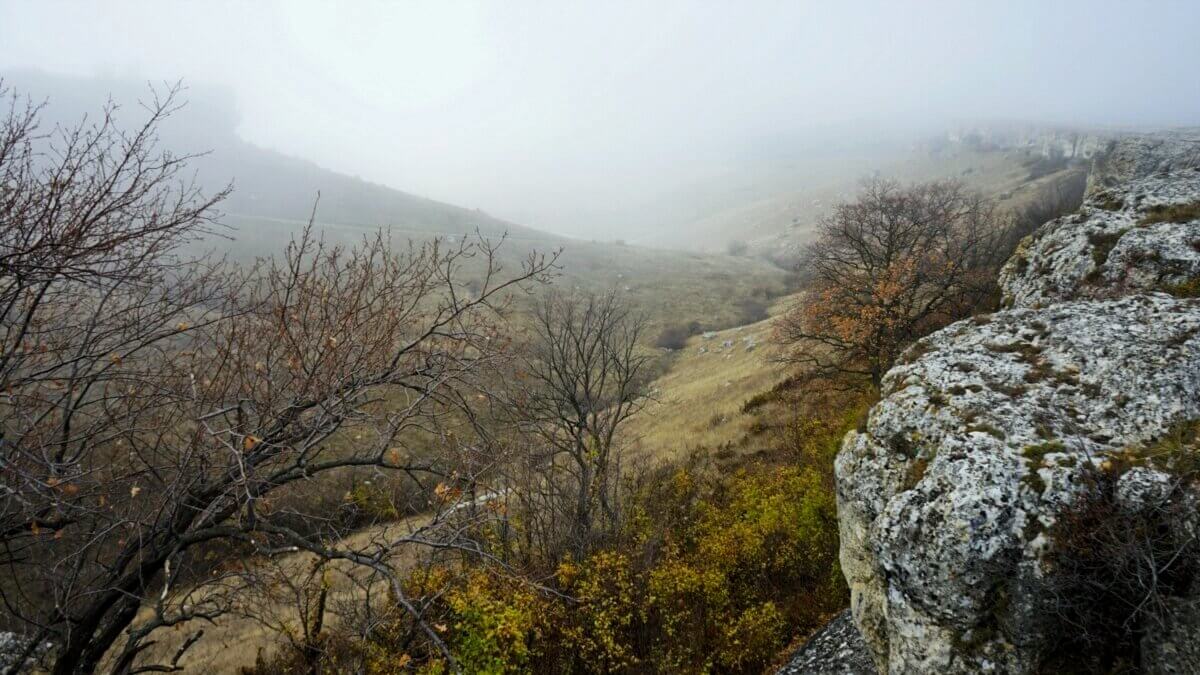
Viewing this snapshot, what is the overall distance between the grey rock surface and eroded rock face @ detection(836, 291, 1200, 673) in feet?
5.65

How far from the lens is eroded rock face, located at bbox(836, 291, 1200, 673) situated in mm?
4750

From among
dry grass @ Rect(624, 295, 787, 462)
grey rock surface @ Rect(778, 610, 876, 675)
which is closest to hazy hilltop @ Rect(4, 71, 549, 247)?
dry grass @ Rect(624, 295, 787, 462)

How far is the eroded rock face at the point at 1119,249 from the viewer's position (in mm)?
6898

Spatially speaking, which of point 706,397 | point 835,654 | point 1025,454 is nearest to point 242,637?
point 835,654

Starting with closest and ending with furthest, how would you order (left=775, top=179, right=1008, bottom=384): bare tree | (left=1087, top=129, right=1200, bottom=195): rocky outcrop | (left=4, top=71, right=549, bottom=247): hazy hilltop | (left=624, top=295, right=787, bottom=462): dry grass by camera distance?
(left=775, top=179, right=1008, bottom=384): bare tree
(left=1087, top=129, right=1200, bottom=195): rocky outcrop
(left=624, top=295, right=787, bottom=462): dry grass
(left=4, top=71, right=549, bottom=247): hazy hilltop

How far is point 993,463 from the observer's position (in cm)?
514

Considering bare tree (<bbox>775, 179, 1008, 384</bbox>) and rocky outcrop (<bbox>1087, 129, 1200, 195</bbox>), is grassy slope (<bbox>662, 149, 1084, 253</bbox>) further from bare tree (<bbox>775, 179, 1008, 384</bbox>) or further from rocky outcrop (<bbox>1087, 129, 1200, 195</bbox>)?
bare tree (<bbox>775, 179, 1008, 384</bbox>)

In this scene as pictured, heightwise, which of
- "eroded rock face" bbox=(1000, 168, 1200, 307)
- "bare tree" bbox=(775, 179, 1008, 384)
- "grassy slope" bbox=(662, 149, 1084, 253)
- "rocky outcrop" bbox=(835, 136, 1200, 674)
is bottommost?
"grassy slope" bbox=(662, 149, 1084, 253)

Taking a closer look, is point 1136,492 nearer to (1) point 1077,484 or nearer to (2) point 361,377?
(1) point 1077,484

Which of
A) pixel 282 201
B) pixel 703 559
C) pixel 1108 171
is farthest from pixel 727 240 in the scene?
pixel 703 559

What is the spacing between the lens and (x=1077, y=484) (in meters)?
4.80

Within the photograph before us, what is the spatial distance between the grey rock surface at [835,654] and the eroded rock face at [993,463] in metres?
1.72

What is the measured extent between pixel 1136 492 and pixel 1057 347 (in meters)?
2.37

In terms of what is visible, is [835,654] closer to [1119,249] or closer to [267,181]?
[1119,249]
